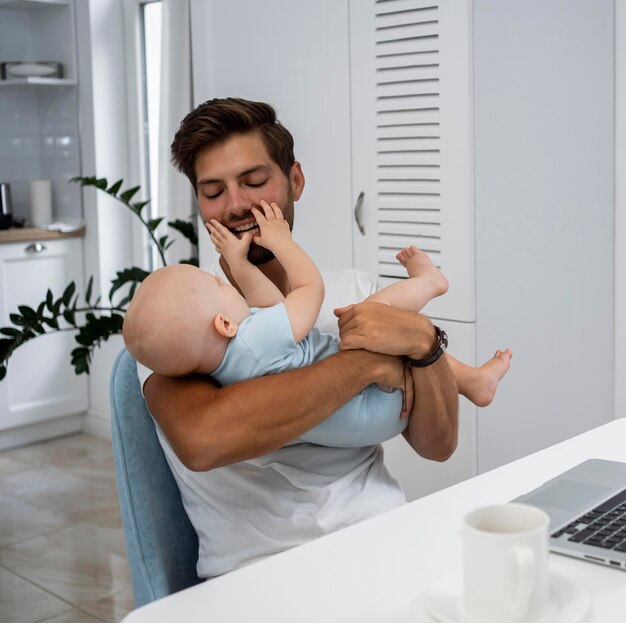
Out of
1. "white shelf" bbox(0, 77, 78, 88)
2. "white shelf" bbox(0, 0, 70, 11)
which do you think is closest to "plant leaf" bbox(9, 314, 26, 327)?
"white shelf" bbox(0, 77, 78, 88)

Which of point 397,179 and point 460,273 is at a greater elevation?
point 397,179

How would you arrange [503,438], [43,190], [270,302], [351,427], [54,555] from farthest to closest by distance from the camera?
[43,190]
[54,555]
[503,438]
[270,302]
[351,427]

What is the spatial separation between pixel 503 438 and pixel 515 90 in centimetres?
90

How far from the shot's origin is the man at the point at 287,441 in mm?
1292

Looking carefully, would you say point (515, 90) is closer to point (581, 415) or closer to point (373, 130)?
point (373, 130)

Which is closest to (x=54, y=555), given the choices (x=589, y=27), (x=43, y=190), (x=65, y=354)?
(x=65, y=354)

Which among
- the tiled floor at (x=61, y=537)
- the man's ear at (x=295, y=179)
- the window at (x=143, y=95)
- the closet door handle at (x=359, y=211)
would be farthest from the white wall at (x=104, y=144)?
the man's ear at (x=295, y=179)

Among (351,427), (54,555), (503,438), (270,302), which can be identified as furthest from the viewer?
(54,555)

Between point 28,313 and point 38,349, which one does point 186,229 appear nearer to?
point 28,313

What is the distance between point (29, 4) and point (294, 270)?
337 cm

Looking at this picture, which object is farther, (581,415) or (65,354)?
(65,354)

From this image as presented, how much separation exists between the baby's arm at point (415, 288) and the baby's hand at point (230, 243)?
23 centimetres

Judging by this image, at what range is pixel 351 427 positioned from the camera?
4.66 ft

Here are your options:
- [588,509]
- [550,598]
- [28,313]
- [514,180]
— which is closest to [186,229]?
[28,313]
